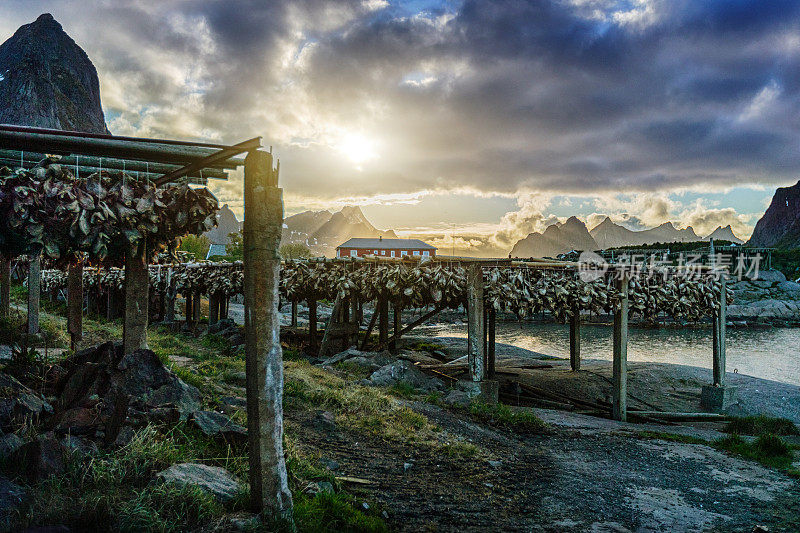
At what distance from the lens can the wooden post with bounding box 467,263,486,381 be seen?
38.9 ft

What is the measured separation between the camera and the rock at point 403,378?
1233 cm

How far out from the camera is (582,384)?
16.2m

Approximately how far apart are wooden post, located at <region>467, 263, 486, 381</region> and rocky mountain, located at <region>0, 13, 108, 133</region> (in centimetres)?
4682

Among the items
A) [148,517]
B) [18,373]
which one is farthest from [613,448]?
[18,373]

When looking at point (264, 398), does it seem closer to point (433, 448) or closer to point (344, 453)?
point (344, 453)

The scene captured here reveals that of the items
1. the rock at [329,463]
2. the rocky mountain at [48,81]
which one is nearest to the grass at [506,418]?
the rock at [329,463]

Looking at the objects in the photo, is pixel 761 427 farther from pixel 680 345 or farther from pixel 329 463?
pixel 680 345

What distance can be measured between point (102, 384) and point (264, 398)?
11.2 ft

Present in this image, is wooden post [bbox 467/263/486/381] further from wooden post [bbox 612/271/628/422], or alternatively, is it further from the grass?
wooden post [bbox 612/271/628/422]

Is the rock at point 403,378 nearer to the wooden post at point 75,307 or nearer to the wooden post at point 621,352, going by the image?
the wooden post at point 621,352

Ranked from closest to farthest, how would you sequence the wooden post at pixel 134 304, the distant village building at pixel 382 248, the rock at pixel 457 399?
the wooden post at pixel 134 304
the rock at pixel 457 399
the distant village building at pixel 382 248

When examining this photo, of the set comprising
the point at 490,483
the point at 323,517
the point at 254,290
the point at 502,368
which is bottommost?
the point at 502,368

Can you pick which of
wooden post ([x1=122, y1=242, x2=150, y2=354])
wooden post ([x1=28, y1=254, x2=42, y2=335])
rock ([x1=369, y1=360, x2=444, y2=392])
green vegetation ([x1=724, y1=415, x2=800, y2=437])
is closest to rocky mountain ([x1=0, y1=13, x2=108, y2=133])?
wooden post ([x1=28, y1=254, x2=42, y2=335])

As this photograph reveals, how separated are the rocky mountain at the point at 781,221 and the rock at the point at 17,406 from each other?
531 ft
